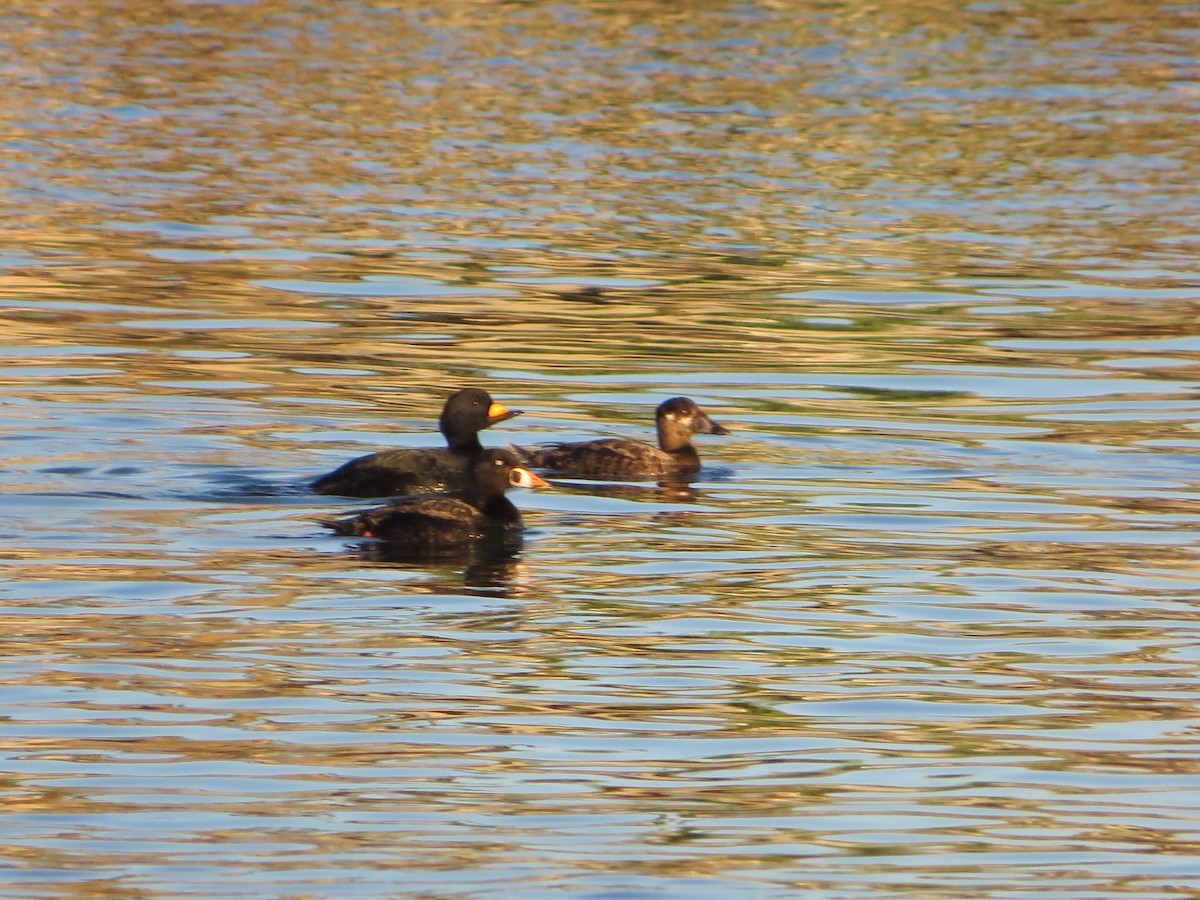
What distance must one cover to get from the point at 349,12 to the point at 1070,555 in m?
24.1

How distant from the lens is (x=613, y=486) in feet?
43.5

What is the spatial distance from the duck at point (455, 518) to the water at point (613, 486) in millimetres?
208

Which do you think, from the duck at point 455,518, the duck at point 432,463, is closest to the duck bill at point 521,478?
the duck at point 455,518

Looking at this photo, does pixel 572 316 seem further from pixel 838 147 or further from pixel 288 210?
pixel 838 147

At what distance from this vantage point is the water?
23.5 ft

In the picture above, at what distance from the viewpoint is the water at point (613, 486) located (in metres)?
7.17

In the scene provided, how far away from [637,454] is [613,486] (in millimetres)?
221

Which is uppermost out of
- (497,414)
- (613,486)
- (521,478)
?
(497,414)

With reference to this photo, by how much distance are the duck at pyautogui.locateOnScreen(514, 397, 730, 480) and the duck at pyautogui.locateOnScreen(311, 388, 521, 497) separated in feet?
1.26

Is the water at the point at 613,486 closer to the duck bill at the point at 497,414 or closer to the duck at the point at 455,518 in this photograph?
the duck at the point at 455,518

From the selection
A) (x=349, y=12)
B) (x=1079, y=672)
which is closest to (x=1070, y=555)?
(x=1079, y=672)

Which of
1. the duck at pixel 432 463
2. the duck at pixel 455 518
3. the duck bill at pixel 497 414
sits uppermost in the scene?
the duck bill at pixel 497 414

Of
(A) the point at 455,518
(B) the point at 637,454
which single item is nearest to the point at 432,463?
(A) the point at 455,518

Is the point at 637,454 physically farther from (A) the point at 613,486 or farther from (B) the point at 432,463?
(B) the point at 432,463
